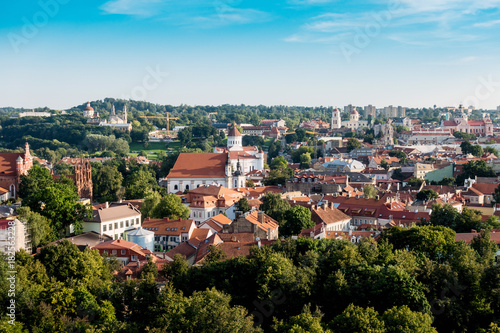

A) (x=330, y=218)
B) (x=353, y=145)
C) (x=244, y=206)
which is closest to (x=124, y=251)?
(x=244, y=206)

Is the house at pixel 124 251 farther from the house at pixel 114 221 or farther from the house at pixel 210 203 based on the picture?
the house at pixel 210 203

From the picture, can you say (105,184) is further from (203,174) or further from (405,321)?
(405,321)

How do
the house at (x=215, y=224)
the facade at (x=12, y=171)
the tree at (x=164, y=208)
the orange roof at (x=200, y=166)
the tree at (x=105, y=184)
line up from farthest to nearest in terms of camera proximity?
the orange roof at (x=200, y=166)
the tree at (x=105, y=184)
the facade at (x=12, y=171)
the tree at (x=164, y=208)
the house at (x=215, y=224)

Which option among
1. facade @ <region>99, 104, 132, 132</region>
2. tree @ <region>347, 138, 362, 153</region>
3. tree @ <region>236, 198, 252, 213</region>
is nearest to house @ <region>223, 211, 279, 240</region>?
tree @ <region>236, 198, 252, 213</region>

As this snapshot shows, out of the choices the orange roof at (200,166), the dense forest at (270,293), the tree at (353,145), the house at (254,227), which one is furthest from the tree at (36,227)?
the tree at (353,145)

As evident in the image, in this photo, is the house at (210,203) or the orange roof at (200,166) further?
the orange roof at (200,166)

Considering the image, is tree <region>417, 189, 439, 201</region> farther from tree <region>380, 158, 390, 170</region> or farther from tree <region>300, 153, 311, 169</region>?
tree <region>300, 153, 311, 169</region>
